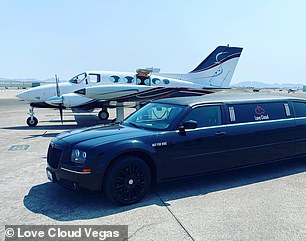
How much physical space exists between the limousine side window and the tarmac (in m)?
1.17

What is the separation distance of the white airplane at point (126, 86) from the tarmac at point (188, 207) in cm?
721

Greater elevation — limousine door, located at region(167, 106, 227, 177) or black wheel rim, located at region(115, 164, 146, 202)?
limousine door, located at region(167, 106, 227, 177)

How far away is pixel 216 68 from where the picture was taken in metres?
18.8

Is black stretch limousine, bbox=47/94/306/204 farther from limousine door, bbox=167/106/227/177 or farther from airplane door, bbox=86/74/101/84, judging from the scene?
airplane door, bbox=86/74/101/84

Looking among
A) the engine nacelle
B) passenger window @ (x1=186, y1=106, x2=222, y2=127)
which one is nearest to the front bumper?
passenger window @ (x1=186, y1=106, x2=222, y2=127)

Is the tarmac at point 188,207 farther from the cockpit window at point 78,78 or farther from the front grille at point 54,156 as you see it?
the cockpit window at point 78,78

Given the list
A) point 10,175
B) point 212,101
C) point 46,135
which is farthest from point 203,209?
point 46,135

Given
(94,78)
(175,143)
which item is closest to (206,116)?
(175,143)

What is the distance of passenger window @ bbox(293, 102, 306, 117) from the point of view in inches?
250

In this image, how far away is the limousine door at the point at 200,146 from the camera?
4.82 m

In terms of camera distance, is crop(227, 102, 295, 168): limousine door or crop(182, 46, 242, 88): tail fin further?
crop(182, 46, 242, 88): tail fin

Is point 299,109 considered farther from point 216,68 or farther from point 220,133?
point 216,68

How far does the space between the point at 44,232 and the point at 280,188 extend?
3.93 meters

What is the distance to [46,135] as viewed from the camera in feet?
35.2
